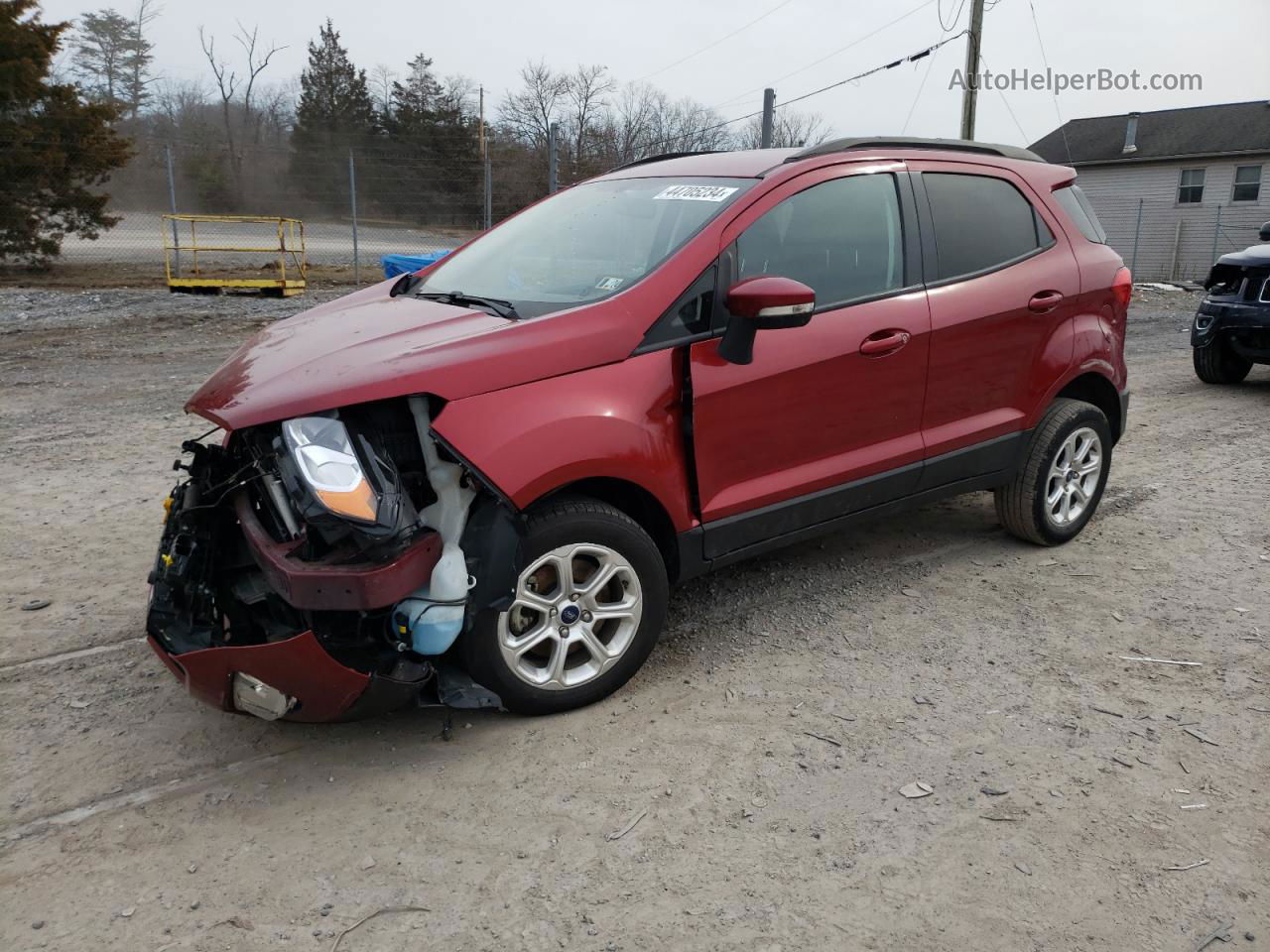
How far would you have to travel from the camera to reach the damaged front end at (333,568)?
109 inches

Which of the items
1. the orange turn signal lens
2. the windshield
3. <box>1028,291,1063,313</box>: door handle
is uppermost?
the windshield

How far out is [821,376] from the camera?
3.72 meters

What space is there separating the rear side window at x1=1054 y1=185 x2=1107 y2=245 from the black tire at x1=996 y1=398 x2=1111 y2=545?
0.82 m

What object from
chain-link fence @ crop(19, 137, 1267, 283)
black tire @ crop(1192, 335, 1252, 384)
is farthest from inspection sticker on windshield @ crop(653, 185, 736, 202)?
chain-link fence @ crop(19, 137, 1267, 283)

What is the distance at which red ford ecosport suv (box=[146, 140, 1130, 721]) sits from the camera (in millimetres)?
2879

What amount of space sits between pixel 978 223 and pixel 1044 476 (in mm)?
1225

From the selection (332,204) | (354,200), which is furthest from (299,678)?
(332,204)

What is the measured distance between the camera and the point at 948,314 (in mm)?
4102

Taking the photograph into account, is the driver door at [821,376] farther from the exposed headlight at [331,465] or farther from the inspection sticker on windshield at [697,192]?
the exposed headlight at [331,465]

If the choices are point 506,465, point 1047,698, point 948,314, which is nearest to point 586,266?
point 506,465

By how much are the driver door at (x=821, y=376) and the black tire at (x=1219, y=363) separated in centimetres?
647

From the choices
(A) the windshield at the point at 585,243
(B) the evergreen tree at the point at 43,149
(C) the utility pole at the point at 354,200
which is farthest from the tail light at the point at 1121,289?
(B) the evergreen tree at the point at 43,149

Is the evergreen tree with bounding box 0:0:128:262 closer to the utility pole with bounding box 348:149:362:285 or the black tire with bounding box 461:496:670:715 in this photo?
the utility pole with bounding box 348:149:362:285

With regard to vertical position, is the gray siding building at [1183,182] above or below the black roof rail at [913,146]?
above
